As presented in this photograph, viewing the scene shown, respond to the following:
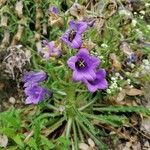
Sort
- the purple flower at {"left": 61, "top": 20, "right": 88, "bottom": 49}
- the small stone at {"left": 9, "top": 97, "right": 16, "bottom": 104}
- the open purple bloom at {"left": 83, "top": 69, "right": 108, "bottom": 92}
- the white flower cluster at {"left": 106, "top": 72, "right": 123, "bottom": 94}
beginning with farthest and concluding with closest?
the small stone at {"left": 9, "top": 97, "right": 16, "bottom": 104}
the white flower cluster at {"left": 106, "top": 72, "right": 123, "bottom": 94}
the open purple bloom at {"left": 83, "top": 69, "right": 108, "bottom": 92}
the purple flower at {"left": 61, "top": 20, "right": 88, "bottom": 49}

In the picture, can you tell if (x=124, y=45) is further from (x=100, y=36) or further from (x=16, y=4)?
(x=16, y=4)

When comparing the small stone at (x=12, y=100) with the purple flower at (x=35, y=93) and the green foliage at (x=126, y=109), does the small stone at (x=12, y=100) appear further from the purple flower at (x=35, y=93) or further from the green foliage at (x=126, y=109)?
the green foliage at (x=126, y=109)

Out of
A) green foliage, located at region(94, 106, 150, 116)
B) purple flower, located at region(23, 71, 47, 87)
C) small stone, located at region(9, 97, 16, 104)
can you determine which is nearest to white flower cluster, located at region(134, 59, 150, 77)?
green foliage, located at region(94, 106, 150, 116)

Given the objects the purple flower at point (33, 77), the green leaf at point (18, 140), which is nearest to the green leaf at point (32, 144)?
the green leaf at point (18, 140)

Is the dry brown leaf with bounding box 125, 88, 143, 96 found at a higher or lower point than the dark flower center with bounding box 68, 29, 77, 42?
lower

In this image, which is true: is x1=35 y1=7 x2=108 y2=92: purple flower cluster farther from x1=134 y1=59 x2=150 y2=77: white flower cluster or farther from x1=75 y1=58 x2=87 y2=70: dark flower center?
x1=134 y1=59 x2=150 y2=77: white flower cluster

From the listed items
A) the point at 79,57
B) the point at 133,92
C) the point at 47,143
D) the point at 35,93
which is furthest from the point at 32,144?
the point at 133,92

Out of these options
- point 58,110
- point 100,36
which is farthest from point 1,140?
point 100,36
